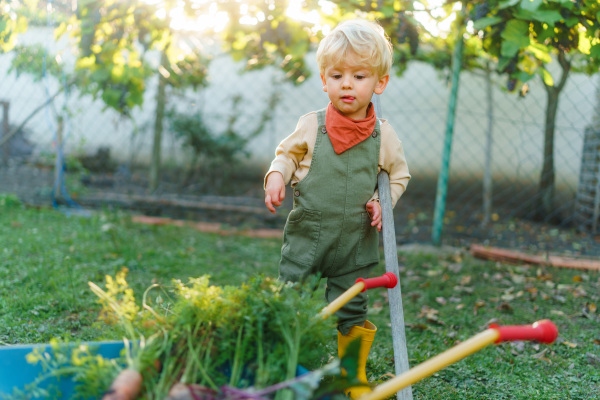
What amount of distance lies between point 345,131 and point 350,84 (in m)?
0.17

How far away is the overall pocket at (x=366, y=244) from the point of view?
1926mm

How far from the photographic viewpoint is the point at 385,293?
3.20m

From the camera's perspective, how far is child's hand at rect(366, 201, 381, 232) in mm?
1845

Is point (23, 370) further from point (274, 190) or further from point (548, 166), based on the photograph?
point (548, 166)

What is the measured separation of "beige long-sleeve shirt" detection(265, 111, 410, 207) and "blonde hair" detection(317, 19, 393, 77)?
240 millimetres

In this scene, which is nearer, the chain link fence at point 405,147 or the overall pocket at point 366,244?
the overall pocket at point 366,244

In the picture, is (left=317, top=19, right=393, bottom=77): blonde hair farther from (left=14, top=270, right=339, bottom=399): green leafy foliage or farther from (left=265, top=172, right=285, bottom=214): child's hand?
(left=14, top=270, right=339, bottom=399): green leafy foliage

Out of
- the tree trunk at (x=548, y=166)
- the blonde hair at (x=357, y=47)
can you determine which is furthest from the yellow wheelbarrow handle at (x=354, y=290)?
the tree trunk at (x=548, y=166)

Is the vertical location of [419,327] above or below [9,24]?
below

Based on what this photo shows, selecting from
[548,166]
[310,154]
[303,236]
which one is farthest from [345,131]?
[548,166]

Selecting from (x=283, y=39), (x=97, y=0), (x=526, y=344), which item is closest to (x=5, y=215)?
(x=97, y=0)

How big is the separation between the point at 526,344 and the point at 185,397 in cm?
195

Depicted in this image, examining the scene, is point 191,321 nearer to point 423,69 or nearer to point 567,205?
point 567,205

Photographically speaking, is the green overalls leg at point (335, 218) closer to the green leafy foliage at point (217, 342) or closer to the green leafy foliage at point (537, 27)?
the green leafy foliage at point (217, 342)
